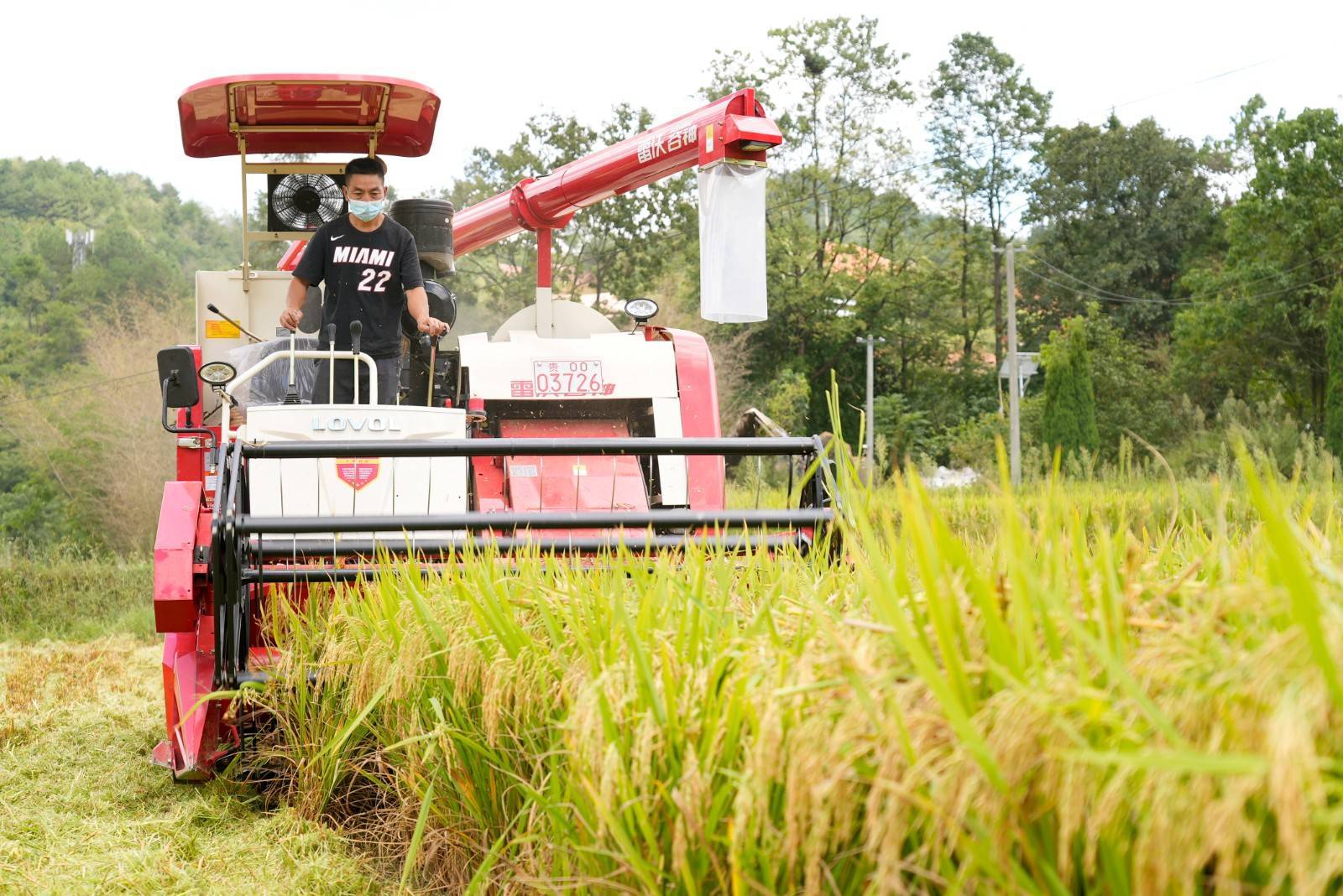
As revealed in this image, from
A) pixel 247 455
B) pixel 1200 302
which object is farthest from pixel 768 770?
pixel 1200 302

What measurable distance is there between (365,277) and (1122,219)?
4899 centimetres

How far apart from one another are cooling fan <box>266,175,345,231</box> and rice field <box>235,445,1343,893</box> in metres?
5.30

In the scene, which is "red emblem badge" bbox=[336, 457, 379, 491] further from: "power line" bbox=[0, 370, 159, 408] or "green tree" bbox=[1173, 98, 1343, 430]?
"green tree" bbox=[1173, 98, 1343, 430]

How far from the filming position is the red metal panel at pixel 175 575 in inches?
189

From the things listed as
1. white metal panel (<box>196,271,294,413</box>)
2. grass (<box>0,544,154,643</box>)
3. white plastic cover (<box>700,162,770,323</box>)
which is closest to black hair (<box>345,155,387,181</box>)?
white metal panel (<box>196,271,294,413</box>)

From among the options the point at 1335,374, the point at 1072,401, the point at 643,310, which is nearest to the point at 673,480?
the point at 643,310

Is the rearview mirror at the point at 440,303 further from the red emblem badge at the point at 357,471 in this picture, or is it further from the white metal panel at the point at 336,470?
the red emblem badge at the point at 357,471

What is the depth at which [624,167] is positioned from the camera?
31.1ft

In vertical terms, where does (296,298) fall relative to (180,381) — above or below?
above

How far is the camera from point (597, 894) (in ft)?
8.29

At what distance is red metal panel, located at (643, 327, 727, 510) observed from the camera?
299 inches

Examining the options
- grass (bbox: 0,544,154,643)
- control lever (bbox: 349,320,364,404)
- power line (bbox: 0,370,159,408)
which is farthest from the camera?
power line (bbox: 0,370,159,408)

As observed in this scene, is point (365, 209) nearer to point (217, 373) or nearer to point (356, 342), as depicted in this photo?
point (356, 342)

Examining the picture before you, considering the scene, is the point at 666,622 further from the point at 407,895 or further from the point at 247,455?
the point at 247,455
